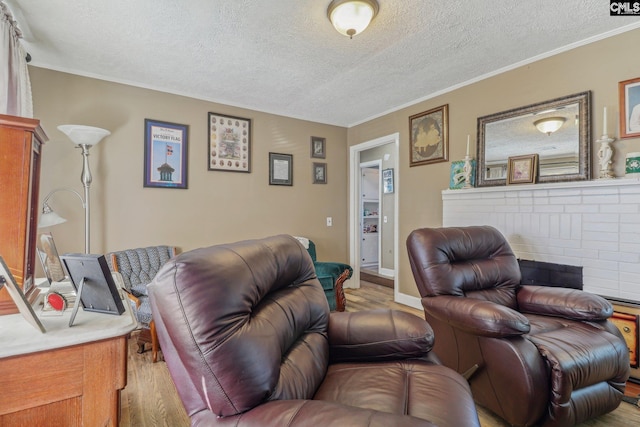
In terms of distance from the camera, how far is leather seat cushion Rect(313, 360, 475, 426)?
96cm

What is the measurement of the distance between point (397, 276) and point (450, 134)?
1829mm

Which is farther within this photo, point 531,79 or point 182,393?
point 531,79

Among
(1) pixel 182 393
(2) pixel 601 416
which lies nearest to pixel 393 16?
(1) pixel 182 393

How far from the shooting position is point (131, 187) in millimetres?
3066

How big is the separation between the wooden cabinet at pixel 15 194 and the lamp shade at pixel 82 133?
1.62 meters

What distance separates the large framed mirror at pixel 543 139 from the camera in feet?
7.81

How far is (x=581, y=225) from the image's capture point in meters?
2.33

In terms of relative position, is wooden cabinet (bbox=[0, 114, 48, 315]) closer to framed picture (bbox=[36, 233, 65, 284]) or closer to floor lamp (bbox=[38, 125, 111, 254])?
framed picture (bbox=[36, 233, 65, 284])

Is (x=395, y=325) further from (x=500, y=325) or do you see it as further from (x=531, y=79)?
(x=531, y=79)

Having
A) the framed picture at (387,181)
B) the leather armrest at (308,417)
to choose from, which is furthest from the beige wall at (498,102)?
the leather armrest at (308,417)

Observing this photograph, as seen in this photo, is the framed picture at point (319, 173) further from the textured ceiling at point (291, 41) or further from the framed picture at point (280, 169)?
the textured ceiling at point (291, 41)

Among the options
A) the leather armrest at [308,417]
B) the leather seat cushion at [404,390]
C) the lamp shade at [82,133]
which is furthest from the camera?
the lamp shade at [82,133]

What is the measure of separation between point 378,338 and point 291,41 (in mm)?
2189

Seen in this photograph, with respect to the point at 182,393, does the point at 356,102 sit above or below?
above
